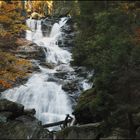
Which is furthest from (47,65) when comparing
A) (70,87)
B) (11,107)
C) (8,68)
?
(8,68)

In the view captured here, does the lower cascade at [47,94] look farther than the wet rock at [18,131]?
Yes

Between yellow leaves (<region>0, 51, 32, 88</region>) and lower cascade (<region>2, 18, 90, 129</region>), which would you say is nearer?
yellow leaves (<region>0, 51, 32, 88</region>)

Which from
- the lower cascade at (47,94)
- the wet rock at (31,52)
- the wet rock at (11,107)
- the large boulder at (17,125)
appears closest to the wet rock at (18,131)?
the large boulder at (17,125)

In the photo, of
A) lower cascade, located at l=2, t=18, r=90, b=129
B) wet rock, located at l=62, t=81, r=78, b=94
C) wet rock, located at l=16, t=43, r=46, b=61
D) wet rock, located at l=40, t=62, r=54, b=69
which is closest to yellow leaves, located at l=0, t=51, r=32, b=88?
lower cascade, located at l=2, t=18, r=90, b=129

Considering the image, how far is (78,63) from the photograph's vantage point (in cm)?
3297

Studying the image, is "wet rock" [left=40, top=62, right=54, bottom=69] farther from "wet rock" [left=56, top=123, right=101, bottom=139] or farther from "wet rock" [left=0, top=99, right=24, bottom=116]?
"wet rock" [left=56, top=123, right=101, bottom=139]

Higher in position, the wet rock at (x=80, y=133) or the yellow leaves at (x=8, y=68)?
the yellow leaves at (x=8, y=68)

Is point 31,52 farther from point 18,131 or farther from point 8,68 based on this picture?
Answer: point 18,131

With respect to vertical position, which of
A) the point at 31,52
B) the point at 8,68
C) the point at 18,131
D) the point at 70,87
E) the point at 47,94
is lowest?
the point at 47,94

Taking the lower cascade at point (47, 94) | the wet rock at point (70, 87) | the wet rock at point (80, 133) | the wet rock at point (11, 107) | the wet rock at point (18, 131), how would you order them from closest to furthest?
the wet rock at point (80, 133), the wet rock at point (18, 131), the wet rock at point (11, 107), the lower cascade at point (47, 94), the wet rock at point (70, 87)

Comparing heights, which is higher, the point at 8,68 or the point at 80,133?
the point at 8,68

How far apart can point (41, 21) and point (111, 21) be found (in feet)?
122

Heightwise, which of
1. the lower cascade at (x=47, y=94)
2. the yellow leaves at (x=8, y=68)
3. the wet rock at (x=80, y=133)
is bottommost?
the lower cascade at (x=47, y=94)

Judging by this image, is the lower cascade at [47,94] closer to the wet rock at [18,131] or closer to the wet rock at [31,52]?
the wet rock at [31,52]
